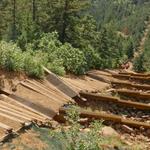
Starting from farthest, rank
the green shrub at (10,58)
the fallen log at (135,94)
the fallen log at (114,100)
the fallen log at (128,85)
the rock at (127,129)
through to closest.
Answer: the fallen log at (128,85) → the fallen log at (135,94) → the fallen log at (114,100) → the green shrub at (10,58) → the rock at (127,129)

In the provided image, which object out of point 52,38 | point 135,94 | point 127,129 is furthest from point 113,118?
point 52,38

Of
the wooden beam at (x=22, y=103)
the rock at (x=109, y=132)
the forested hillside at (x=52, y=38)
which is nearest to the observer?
the rock at (x=109, y=132)

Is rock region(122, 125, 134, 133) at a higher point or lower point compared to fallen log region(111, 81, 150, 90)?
higher

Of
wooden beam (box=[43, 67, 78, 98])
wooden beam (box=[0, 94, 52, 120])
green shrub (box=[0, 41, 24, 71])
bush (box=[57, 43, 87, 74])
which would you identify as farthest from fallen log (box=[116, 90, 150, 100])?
wooden beam (box=[0, 94, 52, 120])

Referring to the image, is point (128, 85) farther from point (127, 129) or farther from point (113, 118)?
point (127, 129)

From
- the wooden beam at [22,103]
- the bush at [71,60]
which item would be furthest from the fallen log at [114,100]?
the bush at [71,60]

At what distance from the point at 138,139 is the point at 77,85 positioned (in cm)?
524

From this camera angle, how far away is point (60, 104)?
13016 millimetres

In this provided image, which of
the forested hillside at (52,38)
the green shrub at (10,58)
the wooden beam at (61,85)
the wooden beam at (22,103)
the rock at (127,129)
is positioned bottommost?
the forested hillside at (52,38)

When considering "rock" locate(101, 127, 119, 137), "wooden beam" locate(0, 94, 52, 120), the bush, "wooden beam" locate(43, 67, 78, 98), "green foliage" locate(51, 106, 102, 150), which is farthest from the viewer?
the bush

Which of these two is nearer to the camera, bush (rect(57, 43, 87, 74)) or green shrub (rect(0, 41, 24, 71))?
green shrub (rect(0, 41, 24, 71))

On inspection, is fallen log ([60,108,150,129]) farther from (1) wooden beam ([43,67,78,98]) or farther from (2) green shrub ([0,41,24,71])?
(2) green shrub ([0,41,24,71])

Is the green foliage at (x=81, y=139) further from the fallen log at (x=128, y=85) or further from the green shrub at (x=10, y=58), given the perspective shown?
the fallen log at (x=128, y=85)

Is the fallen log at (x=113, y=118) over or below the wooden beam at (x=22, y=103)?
below
